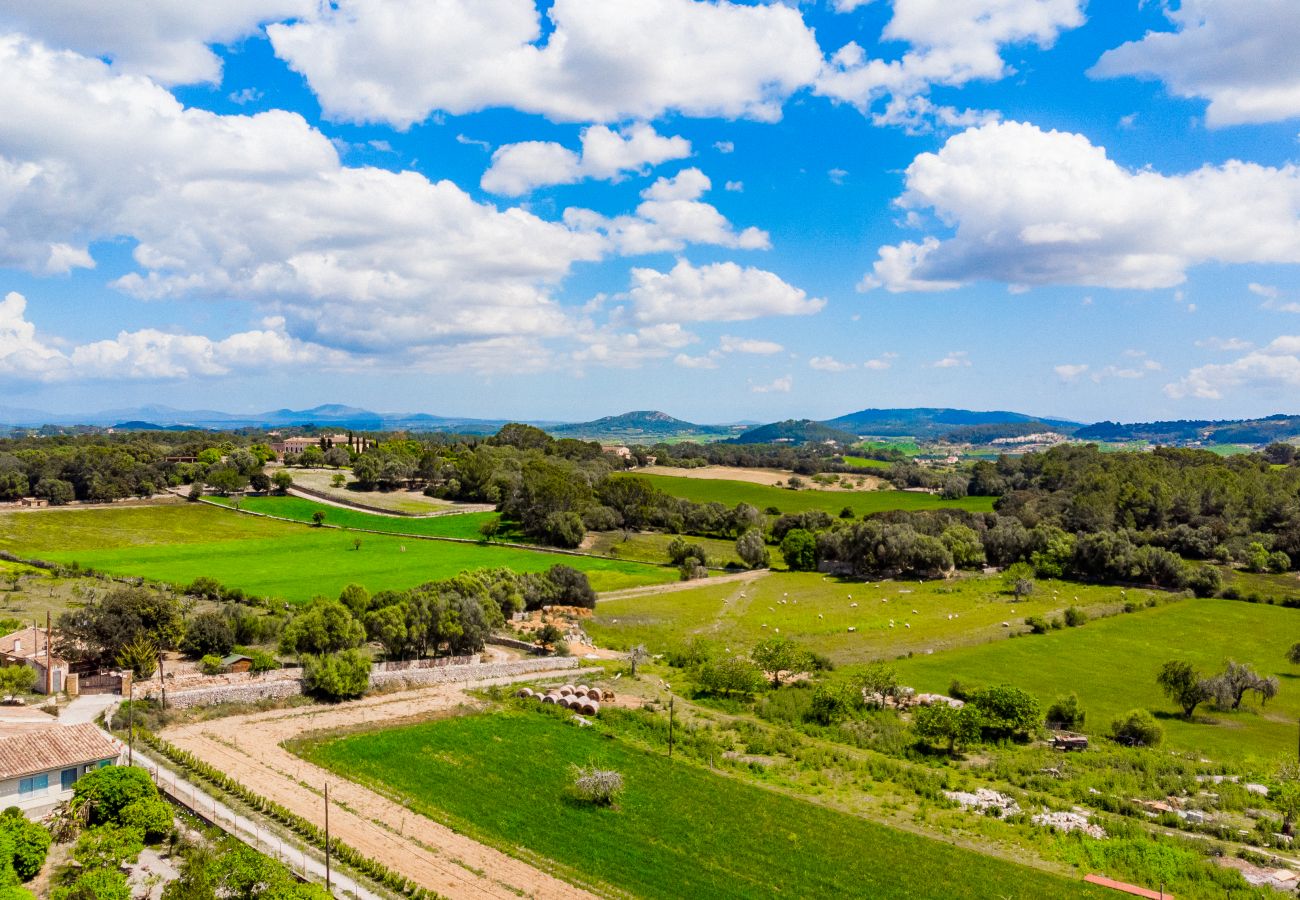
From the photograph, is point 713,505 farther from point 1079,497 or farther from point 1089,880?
point 1089,880

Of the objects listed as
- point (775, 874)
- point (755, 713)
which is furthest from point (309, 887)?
point (755, 713)

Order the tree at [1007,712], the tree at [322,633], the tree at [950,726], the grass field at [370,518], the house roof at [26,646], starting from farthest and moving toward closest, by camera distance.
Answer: the grass field at [370,518] < the tree at [322,633] < the house roof at [26,646] < the tree at [1007,712] < the tree at [950,726]

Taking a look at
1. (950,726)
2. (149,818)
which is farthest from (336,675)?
(950,726)

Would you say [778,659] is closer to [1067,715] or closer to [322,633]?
[1067,715]

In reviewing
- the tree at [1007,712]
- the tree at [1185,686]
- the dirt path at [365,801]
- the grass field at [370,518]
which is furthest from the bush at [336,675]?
the grass field at [370,518]

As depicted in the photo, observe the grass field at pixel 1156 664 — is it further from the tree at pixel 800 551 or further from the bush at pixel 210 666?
the bush at pixel 210 666

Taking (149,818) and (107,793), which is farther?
(107,793)
